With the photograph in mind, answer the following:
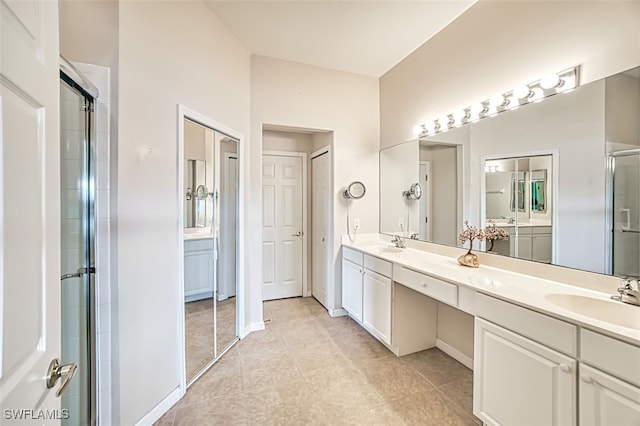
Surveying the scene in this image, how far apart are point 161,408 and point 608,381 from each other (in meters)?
2.33

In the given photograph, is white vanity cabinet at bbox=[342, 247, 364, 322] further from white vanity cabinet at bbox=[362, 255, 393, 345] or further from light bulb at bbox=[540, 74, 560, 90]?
light bulb at bbox=[540, 74, 560, 90]

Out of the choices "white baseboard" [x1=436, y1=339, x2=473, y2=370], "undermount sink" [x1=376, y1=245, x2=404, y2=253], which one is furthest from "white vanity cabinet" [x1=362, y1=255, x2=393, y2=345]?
"white baseboard" [x1=436, y1=339, x2=473, y2=370]

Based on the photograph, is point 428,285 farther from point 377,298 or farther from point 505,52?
point 505,52

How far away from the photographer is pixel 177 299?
1.94m

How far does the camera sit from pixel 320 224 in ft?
12.2

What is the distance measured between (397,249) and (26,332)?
2781 mm

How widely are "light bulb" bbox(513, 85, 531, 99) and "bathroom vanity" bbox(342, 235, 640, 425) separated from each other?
3.86ft

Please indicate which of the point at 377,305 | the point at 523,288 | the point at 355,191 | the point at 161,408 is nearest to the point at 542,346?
the point at 523,288

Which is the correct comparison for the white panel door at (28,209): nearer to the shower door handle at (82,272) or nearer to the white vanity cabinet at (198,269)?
the shower door handle at (82,272)

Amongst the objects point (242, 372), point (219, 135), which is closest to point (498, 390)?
point (242, 372)

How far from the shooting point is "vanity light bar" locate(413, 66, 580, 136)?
162cm

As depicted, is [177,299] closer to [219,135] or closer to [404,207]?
[219,135]

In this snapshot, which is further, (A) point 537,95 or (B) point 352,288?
(B) point 352,288

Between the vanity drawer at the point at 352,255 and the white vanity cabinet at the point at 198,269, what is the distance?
144 centimetres
